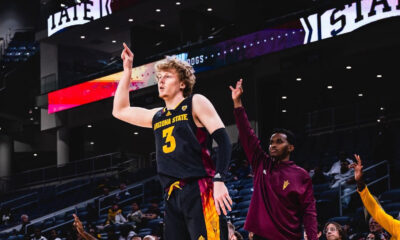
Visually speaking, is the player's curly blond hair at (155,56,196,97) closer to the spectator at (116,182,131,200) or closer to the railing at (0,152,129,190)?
the spectator at (116,182,131,200)

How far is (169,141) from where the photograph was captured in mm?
4781

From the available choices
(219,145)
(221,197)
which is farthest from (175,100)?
(221,197)

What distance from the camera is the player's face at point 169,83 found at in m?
4.89

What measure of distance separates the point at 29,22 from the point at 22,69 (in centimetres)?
626

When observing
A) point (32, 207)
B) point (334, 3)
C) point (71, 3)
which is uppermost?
point (71, 3)

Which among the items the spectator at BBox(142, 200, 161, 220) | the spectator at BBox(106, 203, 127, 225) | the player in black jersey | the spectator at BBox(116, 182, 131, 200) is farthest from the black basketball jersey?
the spectator at BBox(116, 182, 131, 200)

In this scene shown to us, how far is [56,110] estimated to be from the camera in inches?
1163

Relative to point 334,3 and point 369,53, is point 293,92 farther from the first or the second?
point 334,3

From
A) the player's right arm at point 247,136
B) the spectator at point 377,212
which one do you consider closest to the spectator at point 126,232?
the spectator at point 377,212

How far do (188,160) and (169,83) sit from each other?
1.85 feet

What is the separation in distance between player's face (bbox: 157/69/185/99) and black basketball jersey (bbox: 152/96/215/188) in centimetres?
11

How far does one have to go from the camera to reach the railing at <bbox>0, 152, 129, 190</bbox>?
1123 inches

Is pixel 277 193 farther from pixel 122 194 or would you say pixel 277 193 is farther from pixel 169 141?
pixel 122 194

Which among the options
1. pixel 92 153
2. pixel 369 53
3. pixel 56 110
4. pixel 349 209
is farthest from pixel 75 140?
pixel 349 209
